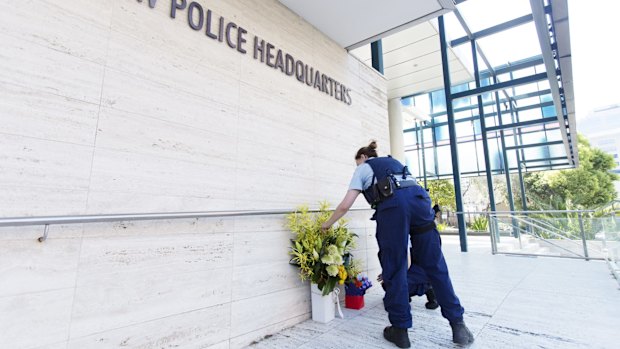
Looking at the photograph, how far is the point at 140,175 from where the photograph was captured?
1558 mm

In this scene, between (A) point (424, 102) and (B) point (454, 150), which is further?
(A) point (424, 102)

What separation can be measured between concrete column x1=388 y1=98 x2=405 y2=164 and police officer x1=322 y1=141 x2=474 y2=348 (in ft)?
17.9

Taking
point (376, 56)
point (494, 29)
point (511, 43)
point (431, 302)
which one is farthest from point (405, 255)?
point (511, 43)

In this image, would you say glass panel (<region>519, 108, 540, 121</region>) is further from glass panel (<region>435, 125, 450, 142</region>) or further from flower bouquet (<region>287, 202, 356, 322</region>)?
flower bouquet (<region>287, 202, 356, 322</region>)

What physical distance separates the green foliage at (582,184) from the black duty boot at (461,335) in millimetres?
15700

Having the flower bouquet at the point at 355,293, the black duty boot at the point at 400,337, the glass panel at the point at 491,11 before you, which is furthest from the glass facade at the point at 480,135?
the black duty boot at the point at 400,337

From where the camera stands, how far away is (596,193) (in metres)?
13.7

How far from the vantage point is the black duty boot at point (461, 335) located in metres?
1.74

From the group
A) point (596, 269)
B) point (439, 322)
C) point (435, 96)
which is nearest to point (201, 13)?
point (439, 322)

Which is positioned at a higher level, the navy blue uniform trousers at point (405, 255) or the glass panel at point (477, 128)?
the glass panel at point (477, 128)

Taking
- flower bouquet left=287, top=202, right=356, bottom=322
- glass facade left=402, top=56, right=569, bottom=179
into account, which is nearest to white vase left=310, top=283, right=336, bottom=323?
flower bouquet left=287, top=202, right=356, bottom=322

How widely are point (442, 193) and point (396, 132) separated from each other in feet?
28.5

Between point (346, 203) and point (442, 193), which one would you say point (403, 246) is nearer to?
point (346, 203)

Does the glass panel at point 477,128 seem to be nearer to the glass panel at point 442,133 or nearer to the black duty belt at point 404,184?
the glass panel at point 442,133
